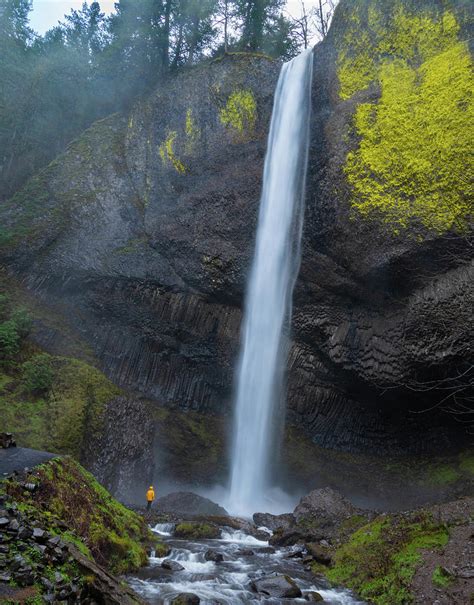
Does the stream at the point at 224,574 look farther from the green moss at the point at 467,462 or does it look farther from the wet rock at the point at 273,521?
the green moss at the point at 467,462

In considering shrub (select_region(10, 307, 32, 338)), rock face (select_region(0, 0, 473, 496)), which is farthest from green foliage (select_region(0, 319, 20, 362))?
rock face (select_region(0, 0, 473, 496))

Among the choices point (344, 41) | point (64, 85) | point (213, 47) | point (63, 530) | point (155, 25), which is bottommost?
point (63, 530)

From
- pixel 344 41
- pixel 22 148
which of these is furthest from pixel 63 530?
pixel 22 148

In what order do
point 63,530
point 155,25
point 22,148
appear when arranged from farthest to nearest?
point 22,148 → point 155,25 → point 63,530

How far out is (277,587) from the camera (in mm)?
9695

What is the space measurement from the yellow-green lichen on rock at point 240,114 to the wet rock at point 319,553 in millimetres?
20551

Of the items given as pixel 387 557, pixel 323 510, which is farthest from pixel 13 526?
pixel 323 510

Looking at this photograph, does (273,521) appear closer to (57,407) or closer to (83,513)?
(57,407)

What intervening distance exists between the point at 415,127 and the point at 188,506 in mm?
17975

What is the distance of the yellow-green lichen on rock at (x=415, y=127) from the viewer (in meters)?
19.4

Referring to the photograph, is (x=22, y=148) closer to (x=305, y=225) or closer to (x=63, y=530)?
(x=305, y=225)

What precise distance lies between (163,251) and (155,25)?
50.4 feet

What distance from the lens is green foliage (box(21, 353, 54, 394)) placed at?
17.4 meters

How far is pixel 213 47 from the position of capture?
3366cm
